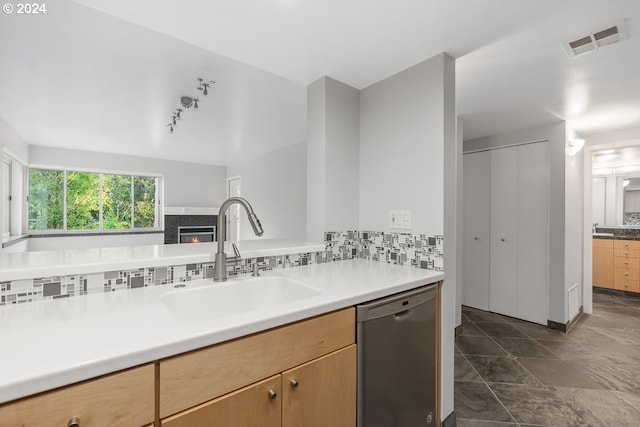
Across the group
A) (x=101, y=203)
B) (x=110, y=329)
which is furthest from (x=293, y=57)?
(x=101, y=203)

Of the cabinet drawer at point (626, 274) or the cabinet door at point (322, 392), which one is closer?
the cabinet door at point (322, 392)

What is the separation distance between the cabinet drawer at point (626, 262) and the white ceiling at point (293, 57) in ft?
7.48

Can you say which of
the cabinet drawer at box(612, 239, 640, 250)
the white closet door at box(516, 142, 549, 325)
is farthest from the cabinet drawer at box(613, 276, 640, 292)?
the white closet door at box(516, 142, 549, 325)

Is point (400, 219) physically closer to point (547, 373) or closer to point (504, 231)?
point (547, 373)

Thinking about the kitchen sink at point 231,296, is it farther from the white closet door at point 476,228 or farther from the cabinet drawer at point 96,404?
the white closet door at point 476,228

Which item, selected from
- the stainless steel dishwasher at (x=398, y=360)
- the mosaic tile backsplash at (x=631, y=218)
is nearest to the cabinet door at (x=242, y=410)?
the stainless steel dishwasher at (x=398, y=360)

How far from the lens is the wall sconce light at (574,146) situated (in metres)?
3.06

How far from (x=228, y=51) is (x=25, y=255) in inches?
57.3

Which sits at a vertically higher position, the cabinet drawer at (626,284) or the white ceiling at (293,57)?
the white ceiling at (293,57)

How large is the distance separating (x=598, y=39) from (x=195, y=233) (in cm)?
620

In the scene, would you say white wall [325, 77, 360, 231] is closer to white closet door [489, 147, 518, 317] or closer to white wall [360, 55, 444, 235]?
white wall [360, 55, 444, 235]

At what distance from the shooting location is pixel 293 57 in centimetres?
175

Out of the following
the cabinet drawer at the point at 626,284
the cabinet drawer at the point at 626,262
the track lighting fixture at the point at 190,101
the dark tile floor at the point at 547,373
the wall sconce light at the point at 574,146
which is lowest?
the dark tile floor at the point at 547,373

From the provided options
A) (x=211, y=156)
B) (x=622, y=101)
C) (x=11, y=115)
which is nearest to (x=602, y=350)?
(x=622, y=101)
